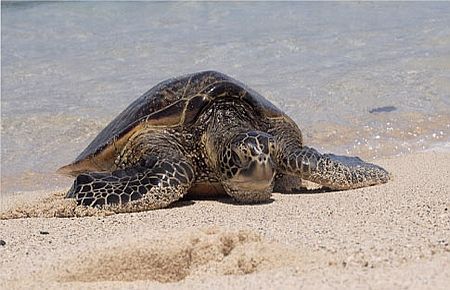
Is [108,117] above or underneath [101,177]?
underneath

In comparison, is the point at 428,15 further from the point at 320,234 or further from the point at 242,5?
the point at 320,234

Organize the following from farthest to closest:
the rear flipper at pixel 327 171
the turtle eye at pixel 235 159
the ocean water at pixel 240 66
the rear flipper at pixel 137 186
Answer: the ocean water at pixel 240 66, the rear flipper at pixel 327 171, the turtle eye at pixel 235 159, the rear flipper at pixel 137 186

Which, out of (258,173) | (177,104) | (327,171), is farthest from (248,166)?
(177,104)

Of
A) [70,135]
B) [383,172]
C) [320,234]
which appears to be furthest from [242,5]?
[320,234]

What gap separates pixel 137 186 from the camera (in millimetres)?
4320

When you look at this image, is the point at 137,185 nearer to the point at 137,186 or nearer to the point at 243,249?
the point at 137,186

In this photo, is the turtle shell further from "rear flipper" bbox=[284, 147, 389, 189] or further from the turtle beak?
the turtle beak

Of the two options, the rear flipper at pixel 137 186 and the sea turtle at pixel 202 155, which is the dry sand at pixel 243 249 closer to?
the rear flipper at pixel 137 186

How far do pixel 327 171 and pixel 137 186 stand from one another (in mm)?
1267

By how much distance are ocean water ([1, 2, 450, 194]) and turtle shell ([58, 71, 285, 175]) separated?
4.87 feet

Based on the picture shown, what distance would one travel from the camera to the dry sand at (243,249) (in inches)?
103

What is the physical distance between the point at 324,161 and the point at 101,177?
144cm

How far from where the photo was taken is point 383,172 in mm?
5031

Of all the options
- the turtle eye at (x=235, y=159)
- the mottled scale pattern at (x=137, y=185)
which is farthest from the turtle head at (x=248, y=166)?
the mottled scale pattern at (x=137, y=185)
